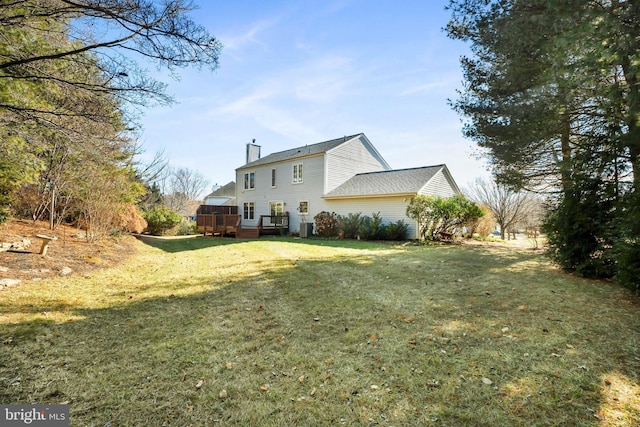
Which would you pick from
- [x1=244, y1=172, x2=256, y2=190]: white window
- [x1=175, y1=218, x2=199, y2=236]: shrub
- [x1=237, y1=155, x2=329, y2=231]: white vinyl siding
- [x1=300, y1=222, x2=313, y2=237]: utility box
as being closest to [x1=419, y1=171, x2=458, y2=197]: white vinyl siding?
[x1=237, y1=155, x2=329, y2=231]: white vinyl siding

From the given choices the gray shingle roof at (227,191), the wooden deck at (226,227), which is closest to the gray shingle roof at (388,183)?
the wooden deck at (226,227)

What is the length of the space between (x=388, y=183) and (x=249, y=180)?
41.2 feet

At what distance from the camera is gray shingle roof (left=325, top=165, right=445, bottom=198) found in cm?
1644

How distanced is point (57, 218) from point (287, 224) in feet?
41.3

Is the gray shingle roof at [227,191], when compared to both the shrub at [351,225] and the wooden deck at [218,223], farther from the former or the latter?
the shrub at [351,225]

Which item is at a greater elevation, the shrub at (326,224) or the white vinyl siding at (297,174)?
the white vinyl siding at (297,174)

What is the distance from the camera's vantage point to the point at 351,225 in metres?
17.1

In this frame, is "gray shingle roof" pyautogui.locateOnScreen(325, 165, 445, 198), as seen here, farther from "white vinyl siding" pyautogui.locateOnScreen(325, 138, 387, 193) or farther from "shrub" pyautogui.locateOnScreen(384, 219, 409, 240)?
"shrub" pyautogui.locateOnScreen(384, 219, 409, 240)

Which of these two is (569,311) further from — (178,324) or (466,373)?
(178,324)

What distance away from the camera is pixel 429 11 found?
29.8 feet

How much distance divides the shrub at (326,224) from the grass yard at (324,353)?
473 inches

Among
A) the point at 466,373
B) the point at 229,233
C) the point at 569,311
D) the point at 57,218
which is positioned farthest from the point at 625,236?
the point at 229,233

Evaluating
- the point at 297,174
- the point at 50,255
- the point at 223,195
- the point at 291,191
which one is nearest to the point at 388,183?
the point at 297,174

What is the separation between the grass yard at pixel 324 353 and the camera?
235 centimetres
